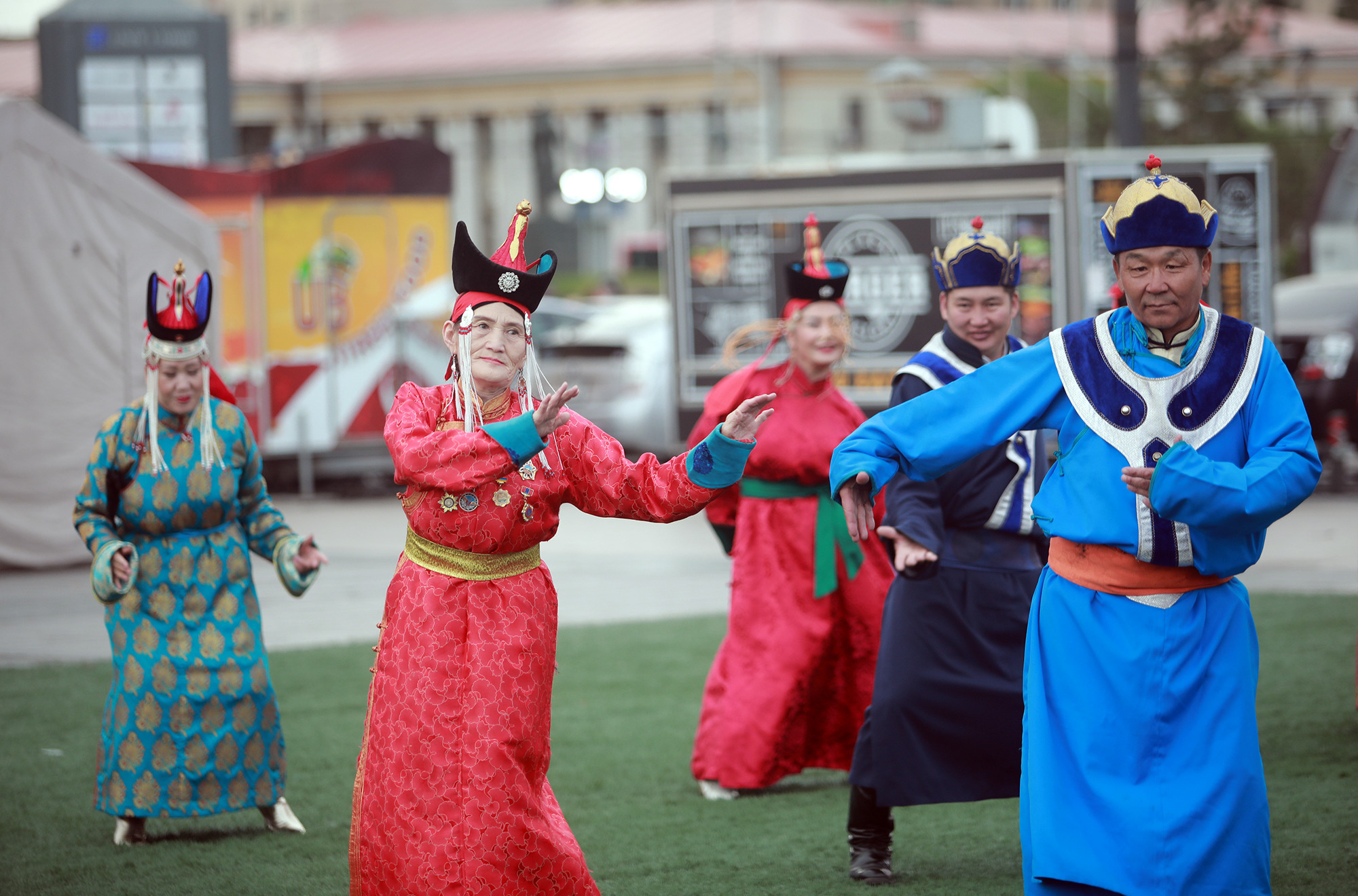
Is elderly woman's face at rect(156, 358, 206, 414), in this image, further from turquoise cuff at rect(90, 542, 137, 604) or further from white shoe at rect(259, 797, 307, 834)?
white shoe at rect(259, 797, 307, 834)

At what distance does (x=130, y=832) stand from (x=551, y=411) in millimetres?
2834

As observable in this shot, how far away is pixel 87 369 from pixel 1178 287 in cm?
1009

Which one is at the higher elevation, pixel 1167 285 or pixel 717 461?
pixel 1167 285

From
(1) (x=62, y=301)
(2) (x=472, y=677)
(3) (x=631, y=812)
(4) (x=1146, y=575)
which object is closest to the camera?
(4) (x=1146, y=575)

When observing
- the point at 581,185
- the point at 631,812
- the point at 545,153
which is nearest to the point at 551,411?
the point at 631,812

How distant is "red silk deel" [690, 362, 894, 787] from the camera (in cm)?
588

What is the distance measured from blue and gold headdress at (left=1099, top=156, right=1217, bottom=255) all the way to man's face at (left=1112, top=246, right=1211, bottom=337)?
0.9 inches

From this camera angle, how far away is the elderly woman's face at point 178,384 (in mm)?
5355

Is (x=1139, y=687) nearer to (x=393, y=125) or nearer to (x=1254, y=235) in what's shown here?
(x=1254, y=235)

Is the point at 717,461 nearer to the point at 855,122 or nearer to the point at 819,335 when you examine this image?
the point at 819,335

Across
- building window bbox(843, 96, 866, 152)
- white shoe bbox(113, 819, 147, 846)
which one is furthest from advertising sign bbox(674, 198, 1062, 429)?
building window bbox(843, 96, 866, 152)

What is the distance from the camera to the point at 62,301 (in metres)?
11.8

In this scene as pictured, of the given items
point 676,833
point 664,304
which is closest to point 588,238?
point 664,304

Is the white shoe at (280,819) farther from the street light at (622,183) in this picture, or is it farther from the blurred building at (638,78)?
the blurred building at (638,78)
